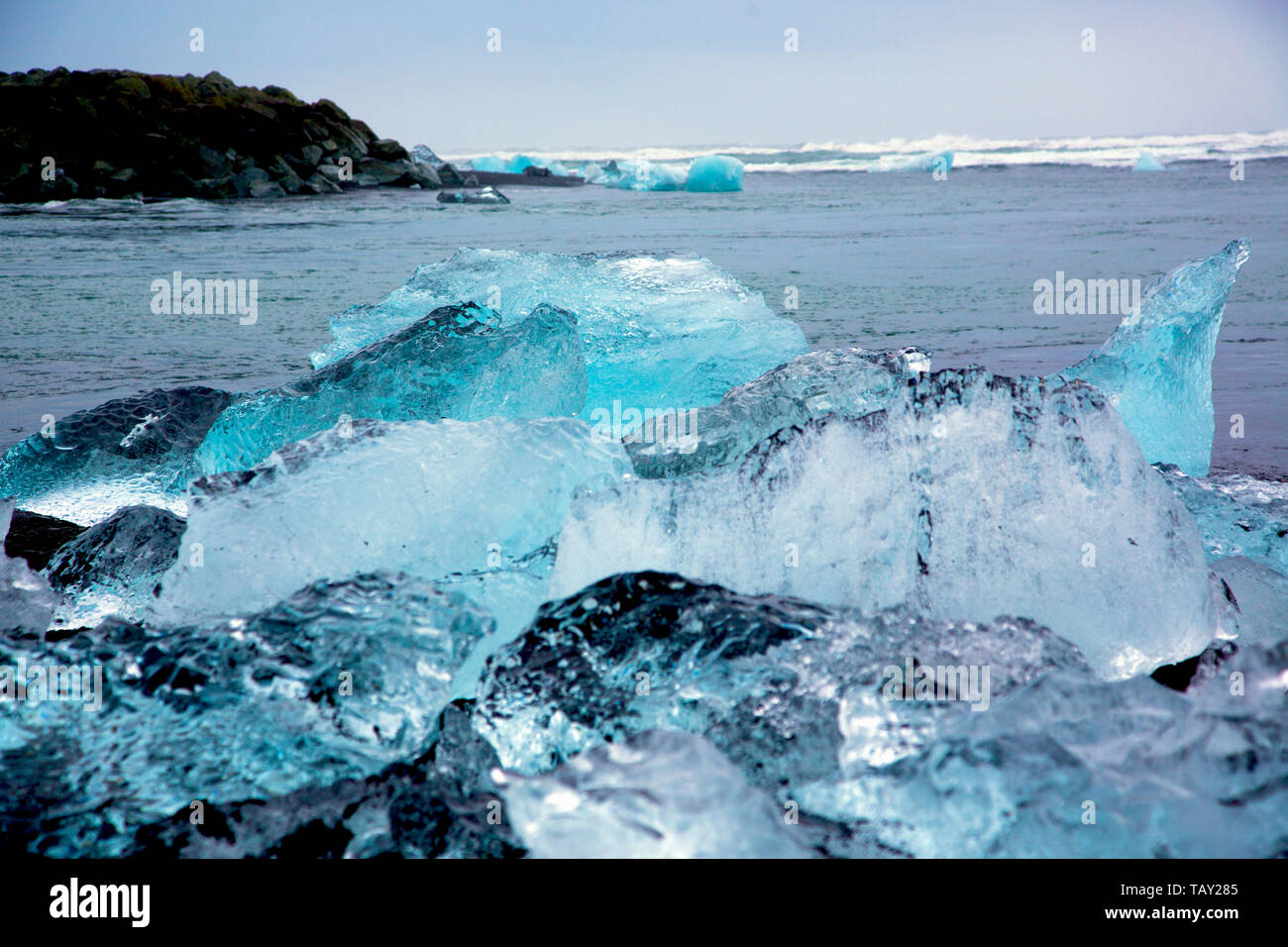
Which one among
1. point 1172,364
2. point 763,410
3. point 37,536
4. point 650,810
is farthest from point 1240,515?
point 37,536

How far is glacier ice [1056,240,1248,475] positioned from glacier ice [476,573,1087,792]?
1.70 m

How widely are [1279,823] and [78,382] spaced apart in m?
3.91

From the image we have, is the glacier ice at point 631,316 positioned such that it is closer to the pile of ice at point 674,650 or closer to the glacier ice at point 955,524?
the pile of ice at point 674,650

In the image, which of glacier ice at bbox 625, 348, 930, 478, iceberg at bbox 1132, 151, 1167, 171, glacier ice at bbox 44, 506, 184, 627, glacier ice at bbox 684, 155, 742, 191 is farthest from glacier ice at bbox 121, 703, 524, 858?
iceberg at bbox 1132, 151, 1167, 171

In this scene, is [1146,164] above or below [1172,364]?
above

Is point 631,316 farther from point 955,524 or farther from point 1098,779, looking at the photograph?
point 1098,779

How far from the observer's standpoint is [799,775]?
1309 mm

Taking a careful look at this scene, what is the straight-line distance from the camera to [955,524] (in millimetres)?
1695

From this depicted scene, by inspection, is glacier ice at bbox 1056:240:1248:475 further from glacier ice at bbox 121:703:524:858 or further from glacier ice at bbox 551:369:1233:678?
glacier ice at bbox 121:703:524:858

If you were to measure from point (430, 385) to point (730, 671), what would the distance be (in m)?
1.65

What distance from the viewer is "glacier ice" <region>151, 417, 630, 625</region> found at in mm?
1711

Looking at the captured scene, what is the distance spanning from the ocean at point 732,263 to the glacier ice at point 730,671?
74.3 inches
